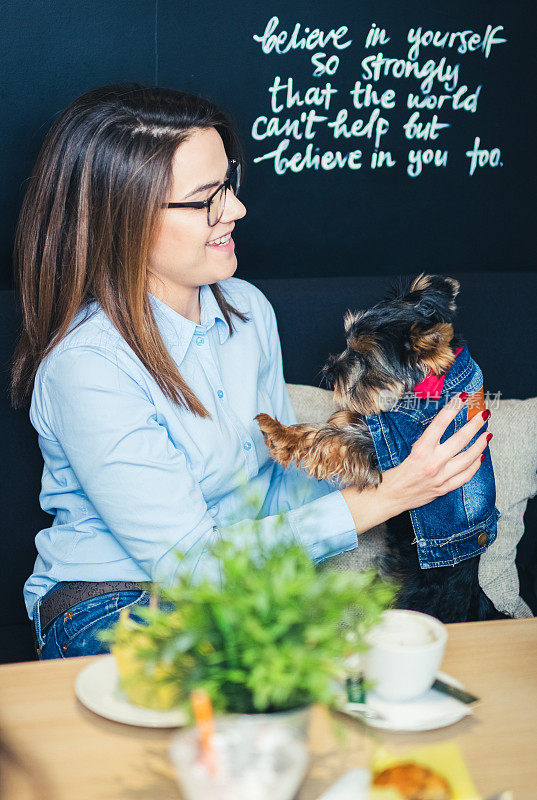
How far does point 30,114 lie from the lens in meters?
2.18

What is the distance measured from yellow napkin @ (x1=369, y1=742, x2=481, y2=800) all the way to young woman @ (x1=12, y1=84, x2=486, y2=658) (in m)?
0.62

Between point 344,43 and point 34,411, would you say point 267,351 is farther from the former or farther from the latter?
point 344,43

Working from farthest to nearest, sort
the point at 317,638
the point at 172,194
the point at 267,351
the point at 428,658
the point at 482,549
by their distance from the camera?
the point at 267,351, the point at 482,549, the point at 172,194, the point at 428,658, the point at 317,638

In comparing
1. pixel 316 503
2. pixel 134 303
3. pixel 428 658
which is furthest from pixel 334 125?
pixel 428 658

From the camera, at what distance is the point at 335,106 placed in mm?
2477

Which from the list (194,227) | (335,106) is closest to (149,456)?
(194,227)

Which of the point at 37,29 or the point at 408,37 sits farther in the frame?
the point at 408,37

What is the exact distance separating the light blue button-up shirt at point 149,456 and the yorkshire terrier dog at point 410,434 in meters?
0.13

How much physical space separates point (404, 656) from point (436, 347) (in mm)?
1005

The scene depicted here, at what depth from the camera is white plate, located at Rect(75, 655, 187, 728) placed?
1.00 metres

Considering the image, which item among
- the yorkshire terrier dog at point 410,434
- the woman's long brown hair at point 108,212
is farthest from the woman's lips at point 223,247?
the yorkshire terrier dog at point 410,434

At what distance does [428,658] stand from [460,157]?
2.03 meters

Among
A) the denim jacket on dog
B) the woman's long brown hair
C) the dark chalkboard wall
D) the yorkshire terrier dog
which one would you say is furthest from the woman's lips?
the dark chalkboard wall

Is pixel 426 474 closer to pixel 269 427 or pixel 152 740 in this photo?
pixel 269 427
